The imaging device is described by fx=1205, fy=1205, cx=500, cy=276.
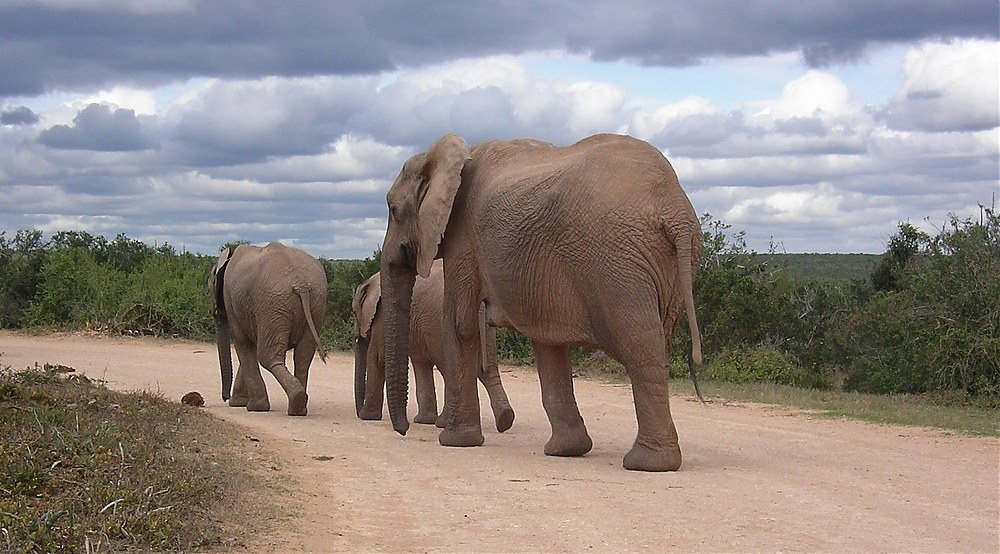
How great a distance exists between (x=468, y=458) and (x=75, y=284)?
2028cm

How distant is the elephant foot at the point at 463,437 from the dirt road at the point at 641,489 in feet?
0.62

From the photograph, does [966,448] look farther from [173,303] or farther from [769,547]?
[173,303]

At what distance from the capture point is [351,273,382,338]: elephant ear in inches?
524

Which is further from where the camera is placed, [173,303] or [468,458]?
[173,303]

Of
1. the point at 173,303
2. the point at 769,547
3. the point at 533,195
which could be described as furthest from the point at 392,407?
the point at 173,303

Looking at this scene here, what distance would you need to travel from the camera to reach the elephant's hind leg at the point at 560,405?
397 inches

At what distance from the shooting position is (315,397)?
1600cm

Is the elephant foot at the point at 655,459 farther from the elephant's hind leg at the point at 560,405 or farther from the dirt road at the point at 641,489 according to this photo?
the elephant's hind leg at the point at 560,405

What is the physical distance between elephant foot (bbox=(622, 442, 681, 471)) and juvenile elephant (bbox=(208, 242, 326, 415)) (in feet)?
17.4

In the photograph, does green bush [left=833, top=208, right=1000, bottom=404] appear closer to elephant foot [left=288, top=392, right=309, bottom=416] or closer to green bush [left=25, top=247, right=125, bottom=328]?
elephant foot [left=288, top=392, right=309, bottom=416]

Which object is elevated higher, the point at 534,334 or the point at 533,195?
the point at 533,195

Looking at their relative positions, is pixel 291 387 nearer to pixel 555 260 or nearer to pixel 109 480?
Result: pixel 555 260

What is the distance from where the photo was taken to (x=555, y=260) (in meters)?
9.31

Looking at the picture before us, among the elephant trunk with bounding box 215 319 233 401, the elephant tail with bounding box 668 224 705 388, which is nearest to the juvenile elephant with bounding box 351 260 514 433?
the elephant trunk with bounding box 215 319 233 401
